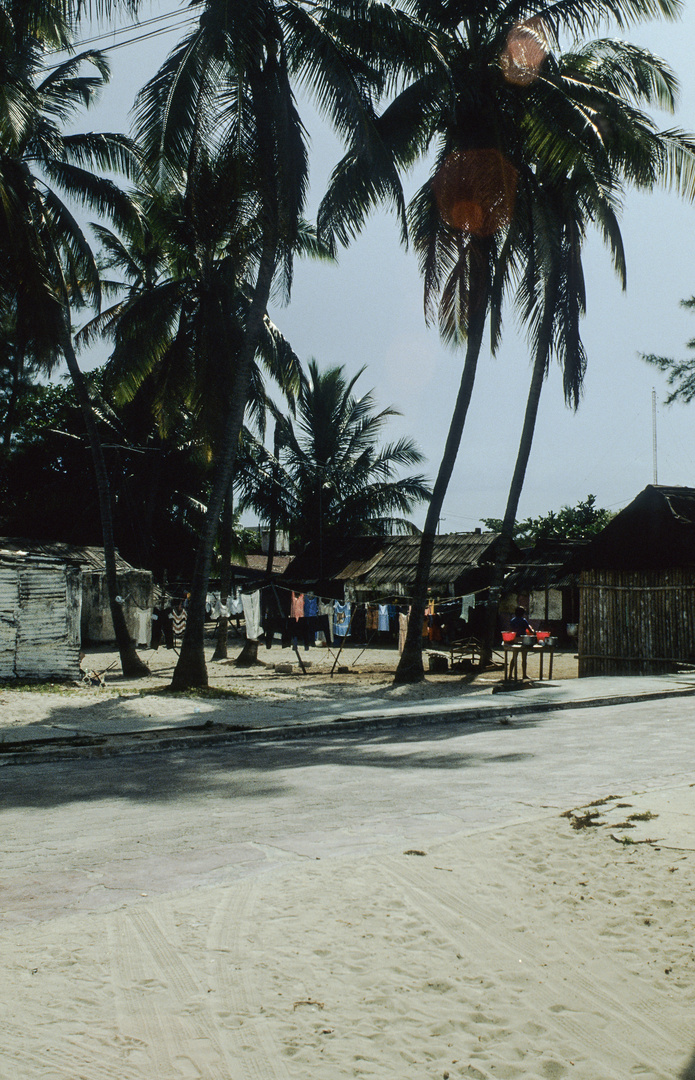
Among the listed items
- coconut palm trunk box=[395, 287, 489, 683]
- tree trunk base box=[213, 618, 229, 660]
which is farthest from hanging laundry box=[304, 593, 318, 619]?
coconut palm trunk box=[395, 287, 489, 683]

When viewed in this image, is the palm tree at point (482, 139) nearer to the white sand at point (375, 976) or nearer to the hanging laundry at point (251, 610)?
the hanging laundry at point (251, 610)

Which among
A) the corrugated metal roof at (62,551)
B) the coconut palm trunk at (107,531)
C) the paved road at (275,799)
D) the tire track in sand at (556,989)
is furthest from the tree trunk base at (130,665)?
the tire track in sand at (556,989)

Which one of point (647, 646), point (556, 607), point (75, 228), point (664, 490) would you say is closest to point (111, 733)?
point (75, 228)

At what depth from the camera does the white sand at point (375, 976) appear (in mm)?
3383

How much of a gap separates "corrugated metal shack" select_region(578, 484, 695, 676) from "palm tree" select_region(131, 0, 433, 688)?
10023mm

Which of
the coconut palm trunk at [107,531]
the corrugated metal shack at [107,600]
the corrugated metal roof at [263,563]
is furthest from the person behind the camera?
the corrugated metal roof at [263,563]

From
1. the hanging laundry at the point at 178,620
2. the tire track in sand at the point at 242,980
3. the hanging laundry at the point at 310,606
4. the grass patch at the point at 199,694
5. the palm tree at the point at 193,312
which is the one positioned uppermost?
the palm tree at the point at 193,312

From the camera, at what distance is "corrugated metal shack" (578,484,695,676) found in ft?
68.2

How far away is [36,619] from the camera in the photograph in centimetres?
1842

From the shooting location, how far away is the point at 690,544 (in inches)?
811

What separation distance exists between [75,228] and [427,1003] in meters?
18.5

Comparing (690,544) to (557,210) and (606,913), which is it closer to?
(557,210)

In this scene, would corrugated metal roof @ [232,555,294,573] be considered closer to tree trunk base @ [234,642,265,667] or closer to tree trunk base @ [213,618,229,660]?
tree trunk base @ [213,618,229,660]

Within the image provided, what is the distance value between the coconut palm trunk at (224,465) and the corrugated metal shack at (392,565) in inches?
592
